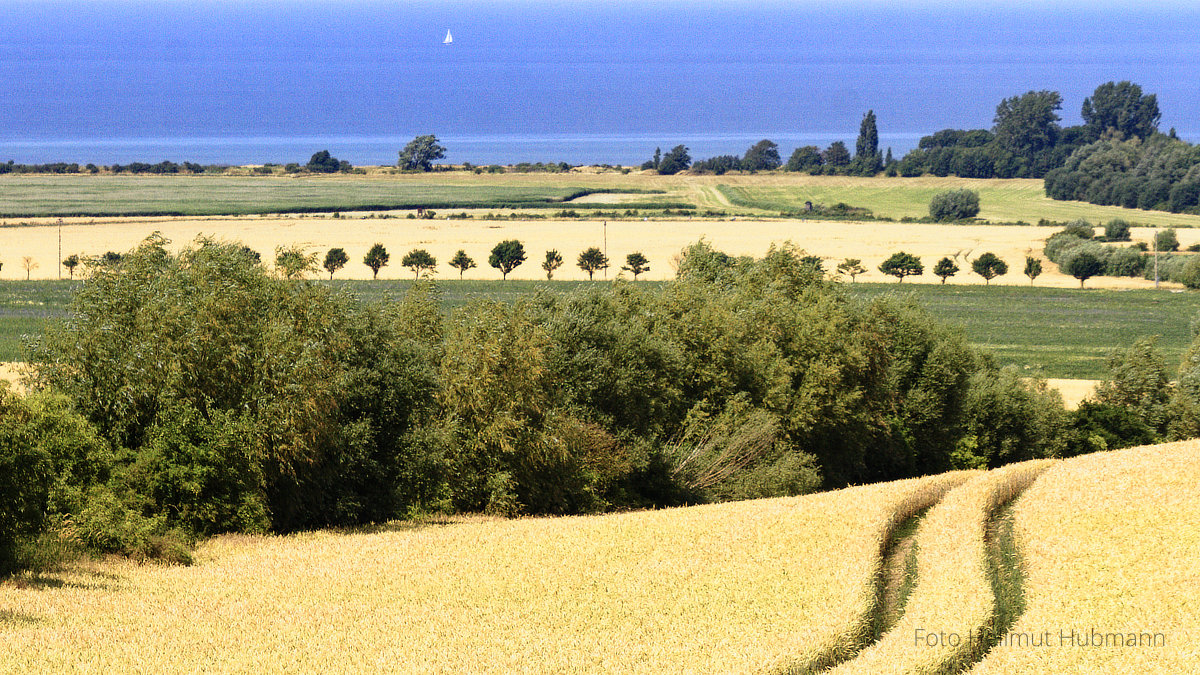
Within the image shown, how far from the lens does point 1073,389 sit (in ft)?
264

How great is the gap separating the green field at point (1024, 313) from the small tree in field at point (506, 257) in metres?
10.1

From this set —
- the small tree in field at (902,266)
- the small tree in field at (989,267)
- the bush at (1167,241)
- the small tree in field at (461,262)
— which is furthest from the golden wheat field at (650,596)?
the bush at (1167,241)

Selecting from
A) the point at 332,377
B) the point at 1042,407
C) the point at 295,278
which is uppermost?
the point at 295,278

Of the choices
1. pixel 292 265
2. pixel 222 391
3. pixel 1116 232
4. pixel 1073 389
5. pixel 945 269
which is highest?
pixel 1116 232

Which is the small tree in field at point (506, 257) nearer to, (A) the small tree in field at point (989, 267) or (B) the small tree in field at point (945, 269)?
(B) the small tree in field at point (945, 269)

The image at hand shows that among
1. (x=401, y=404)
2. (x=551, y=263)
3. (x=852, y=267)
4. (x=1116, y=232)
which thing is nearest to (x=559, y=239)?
(x=551, y=263)

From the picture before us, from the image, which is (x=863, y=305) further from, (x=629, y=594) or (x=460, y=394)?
(x=629, y=594)

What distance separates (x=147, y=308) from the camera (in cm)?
3466

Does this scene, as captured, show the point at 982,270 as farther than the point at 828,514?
Yes

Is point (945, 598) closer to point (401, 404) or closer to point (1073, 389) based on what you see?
point (401, 404)

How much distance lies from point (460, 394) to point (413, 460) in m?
3.03

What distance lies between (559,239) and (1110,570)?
139074mm

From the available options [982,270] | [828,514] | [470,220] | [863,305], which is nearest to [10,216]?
[470,220]

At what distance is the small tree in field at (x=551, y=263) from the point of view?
5417 inches
